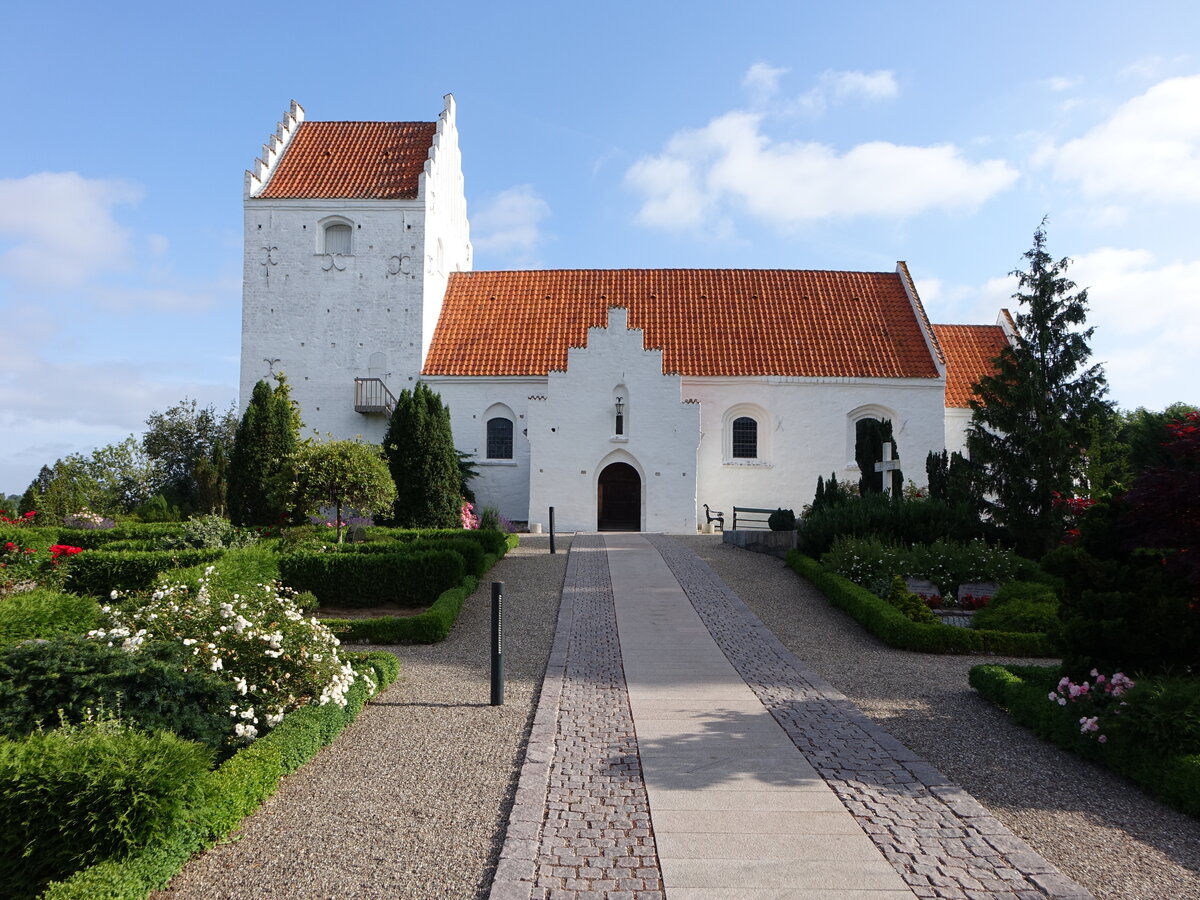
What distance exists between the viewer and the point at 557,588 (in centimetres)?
1423

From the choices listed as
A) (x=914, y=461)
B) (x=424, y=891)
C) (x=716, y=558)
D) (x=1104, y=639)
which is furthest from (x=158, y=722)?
(x=914, y=461)

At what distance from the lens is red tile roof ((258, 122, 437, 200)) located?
27.0 meters

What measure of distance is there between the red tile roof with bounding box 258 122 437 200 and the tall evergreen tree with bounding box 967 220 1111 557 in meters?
17.8

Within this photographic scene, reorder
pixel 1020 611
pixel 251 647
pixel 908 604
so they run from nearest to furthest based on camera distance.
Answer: pixel 251 647
pixel 1020 611
pixel 908 604

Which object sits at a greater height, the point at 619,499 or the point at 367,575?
the point at 619,499

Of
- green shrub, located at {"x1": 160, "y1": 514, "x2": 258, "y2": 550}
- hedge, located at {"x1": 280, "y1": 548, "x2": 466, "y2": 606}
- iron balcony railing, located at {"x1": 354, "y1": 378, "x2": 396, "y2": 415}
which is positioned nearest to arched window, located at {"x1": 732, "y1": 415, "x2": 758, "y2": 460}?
iron balcony railing, located at {"x1": 354, "y1": 378, "x2": 396, "y2": 415}

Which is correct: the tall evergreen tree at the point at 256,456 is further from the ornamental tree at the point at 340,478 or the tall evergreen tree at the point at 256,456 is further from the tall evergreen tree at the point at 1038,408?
the tall evergreen tree at the point at 1038,408

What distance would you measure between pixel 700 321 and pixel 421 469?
459 inches

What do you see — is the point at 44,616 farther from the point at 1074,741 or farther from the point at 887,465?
the point at 887,465

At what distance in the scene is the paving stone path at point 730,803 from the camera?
14.1 feet

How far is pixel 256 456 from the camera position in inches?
822

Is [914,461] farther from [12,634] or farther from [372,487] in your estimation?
[12,634]

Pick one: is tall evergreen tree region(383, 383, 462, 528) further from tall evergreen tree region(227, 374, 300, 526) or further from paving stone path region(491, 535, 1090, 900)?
paving stone path region(491, 535, 1090, 900)

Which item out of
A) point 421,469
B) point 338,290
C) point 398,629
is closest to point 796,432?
point 421,469
